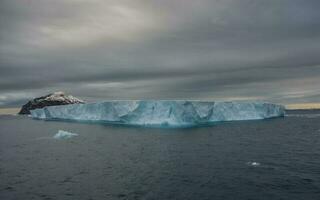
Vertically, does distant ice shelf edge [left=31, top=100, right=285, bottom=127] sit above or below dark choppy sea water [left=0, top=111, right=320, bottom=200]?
above

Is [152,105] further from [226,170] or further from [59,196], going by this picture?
[59,196]

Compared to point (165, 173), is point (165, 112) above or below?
above

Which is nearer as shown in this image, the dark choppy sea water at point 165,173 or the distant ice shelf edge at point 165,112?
the dark choppy sea water at point 165,173

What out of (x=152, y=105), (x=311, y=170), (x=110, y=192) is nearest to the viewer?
(x=110, y=192)

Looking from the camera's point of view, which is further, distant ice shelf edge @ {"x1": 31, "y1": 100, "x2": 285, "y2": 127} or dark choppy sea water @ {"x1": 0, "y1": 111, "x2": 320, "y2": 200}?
distant ice shelf edge @ {"x1": 31, "y1": 100, "x2": 285, "y2": 127}

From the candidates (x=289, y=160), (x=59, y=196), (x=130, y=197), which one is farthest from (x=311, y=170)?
(x=59, y=196)

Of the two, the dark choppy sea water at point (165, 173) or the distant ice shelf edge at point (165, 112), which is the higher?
the distant ice shelf edge at point (165, 112)

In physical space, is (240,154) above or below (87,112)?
below

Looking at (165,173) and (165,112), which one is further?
(165,112)
